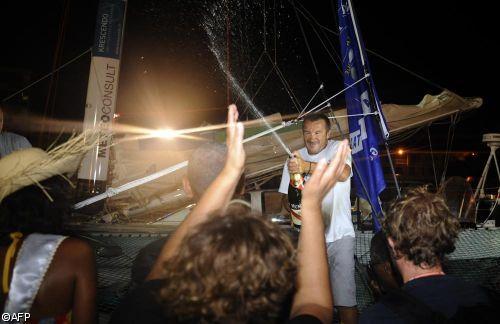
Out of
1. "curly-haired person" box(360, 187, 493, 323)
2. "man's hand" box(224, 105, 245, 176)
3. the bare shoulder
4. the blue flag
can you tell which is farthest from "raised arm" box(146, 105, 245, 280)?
the blue flag

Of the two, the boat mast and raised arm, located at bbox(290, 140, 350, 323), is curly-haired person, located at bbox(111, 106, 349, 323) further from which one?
the boat mast

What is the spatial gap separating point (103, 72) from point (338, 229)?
7.68m

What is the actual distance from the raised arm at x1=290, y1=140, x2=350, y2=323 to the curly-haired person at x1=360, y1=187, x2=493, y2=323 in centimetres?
54

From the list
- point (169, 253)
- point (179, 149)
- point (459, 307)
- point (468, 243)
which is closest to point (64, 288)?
point (169, 253)

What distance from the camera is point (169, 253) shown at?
4.11 feet

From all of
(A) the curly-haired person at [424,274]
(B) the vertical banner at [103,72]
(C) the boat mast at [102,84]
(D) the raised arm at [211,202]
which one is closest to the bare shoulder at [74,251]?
(D) the raised arm at [211,202]

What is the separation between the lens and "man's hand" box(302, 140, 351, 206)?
4.31 ft

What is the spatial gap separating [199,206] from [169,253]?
0.22 meters

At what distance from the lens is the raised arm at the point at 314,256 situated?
3.68ft

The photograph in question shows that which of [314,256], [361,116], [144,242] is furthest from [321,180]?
[144,242]

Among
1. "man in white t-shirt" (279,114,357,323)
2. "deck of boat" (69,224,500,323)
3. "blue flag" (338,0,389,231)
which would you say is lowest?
"deck of boat" (69,224,500,323)

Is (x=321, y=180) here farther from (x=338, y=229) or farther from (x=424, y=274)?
(x=338, y=229)

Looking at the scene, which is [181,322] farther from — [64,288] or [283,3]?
[283,3]

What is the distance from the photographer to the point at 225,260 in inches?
36.9
